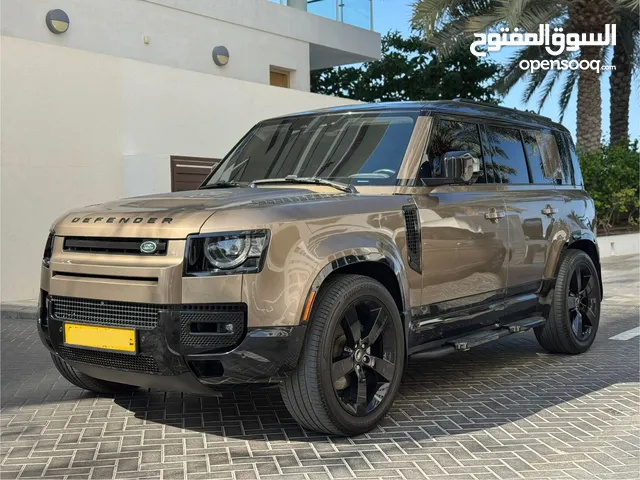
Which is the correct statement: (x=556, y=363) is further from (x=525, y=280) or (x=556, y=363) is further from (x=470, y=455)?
(x=470, y=455)

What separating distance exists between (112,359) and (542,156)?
4.41m

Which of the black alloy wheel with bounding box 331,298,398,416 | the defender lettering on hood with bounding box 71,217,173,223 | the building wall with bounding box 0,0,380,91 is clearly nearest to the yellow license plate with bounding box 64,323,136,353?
the defender lettering on hood with bounding box 71,217,173,223

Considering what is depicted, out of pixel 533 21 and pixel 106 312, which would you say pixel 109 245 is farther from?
pixel 533 21

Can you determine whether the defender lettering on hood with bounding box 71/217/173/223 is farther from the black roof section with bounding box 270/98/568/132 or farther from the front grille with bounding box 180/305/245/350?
the black roof section with bounding box 270/98/568/132

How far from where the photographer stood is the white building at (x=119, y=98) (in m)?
11.8

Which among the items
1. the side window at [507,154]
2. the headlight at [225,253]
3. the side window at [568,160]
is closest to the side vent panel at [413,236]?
the headlight at [225,253]

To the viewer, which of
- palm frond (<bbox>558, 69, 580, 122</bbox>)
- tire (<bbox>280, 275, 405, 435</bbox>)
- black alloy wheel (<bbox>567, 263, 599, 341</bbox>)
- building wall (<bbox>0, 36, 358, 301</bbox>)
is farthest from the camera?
palm frond (<bbox>558, 69, 580, 122</bbox>)

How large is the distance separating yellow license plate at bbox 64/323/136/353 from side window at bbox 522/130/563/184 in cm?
402

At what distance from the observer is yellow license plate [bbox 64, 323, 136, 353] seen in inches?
166

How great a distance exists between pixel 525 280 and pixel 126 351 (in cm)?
349

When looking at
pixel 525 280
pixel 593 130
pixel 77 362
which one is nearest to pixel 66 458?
pixel 77 362

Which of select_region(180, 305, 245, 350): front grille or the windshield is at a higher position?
the windshield

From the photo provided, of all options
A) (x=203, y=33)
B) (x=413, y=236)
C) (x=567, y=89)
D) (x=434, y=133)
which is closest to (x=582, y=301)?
(x=434, y=133)

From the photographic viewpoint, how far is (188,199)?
15.3ft
